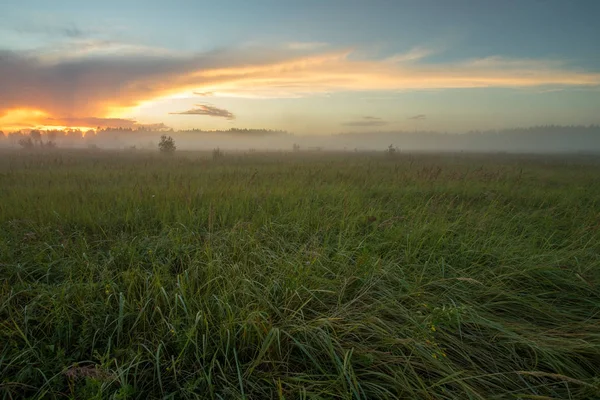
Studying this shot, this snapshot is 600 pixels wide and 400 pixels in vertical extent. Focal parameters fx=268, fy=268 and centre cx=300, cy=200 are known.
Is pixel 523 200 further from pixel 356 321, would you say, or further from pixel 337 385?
pixel 337 385

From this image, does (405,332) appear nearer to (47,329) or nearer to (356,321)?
(356,321)

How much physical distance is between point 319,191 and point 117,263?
4577 mm

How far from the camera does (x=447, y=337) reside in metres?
2.12

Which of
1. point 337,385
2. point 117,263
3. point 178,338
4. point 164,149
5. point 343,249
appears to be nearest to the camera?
point 337,385

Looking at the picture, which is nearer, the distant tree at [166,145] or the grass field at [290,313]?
the grass field at [290,313]

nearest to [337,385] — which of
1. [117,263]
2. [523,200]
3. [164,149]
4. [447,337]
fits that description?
[447,337]

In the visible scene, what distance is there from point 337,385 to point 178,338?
1.16 m

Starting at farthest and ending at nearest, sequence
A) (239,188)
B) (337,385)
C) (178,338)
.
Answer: (239,188) → (178,338) → (337,385)

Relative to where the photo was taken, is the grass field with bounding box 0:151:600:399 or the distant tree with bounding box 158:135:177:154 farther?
the distant tree with bounding box 158:135:177:154

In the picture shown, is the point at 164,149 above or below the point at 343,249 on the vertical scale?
above

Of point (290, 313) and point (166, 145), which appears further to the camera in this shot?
point (166, 145)

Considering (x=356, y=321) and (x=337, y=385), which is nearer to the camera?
(x=337, y=385)

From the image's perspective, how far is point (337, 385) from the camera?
1.70 metres

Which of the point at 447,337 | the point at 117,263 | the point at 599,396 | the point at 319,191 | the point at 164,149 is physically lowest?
the point at 599,396
